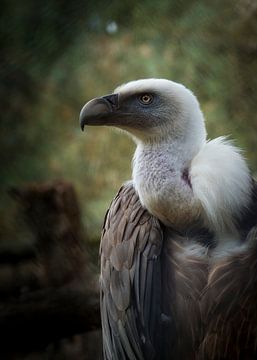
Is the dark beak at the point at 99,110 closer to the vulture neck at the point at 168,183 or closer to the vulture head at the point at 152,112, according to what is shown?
the vulture head at the point at 152,112

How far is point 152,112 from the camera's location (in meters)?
2.54

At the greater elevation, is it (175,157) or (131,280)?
(175,157)

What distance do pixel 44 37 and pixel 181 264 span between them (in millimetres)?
1134

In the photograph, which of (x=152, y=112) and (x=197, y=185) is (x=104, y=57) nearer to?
(x=152, y=112)

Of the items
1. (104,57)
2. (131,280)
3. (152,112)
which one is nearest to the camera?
(131,280)

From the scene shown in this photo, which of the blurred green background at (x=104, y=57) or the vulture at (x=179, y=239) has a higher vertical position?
the blurred green background at (x=104, y=57)

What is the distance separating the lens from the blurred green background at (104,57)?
4.92 feet

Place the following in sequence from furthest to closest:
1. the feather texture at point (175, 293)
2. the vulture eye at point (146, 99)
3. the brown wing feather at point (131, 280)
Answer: the vulture eye at point (146, 99) < the brown wing feather at point (131, 280) < the feather texture at point (175, 293)

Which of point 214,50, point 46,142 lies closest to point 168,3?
point 214,50

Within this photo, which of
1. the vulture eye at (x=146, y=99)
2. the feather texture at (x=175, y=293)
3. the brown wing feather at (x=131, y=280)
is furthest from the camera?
the vulture eye at (x=146, y=99)

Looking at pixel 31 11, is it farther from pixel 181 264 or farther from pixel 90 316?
pixel 90 316

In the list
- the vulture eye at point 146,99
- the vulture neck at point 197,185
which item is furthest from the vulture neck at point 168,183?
the vulture eye at point 146,99

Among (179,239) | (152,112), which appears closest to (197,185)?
(179,239)

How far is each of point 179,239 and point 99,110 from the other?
0.55m
